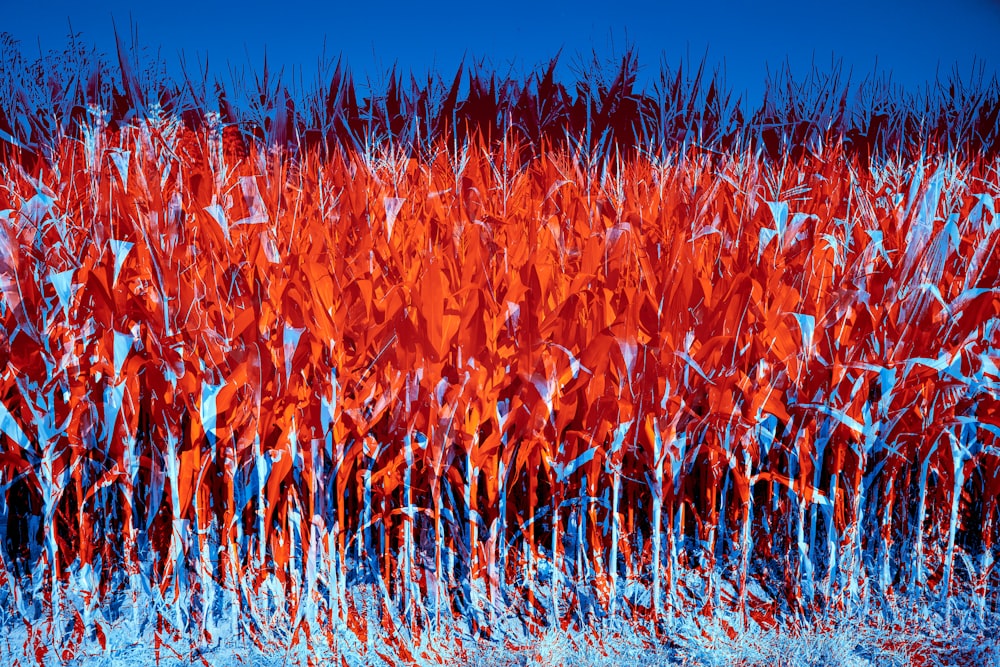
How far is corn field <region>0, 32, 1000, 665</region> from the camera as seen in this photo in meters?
0.94

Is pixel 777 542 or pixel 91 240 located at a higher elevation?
pixel 91 240

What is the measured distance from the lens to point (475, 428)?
0.94 meters

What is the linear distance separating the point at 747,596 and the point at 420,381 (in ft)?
2.35

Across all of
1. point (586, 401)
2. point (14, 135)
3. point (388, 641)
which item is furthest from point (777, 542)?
point (14, 135)

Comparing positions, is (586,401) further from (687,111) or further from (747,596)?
(687,111)

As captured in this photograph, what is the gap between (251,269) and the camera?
1.03 meters

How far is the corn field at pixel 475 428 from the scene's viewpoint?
942 millimetres

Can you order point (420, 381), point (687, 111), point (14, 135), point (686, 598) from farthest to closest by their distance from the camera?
point (687, 111)
point (14, 135)
point (686, 598)
point (420, 381)

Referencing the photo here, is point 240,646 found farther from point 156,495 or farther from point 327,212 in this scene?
point 327,212

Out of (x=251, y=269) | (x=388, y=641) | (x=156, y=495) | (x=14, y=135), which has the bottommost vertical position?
(x=388, y=641)

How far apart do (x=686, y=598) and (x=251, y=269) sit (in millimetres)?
953

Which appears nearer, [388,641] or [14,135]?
[388,641]

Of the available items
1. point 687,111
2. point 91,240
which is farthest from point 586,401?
point 687,111

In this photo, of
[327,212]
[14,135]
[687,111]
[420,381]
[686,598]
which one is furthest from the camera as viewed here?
[687,111]
